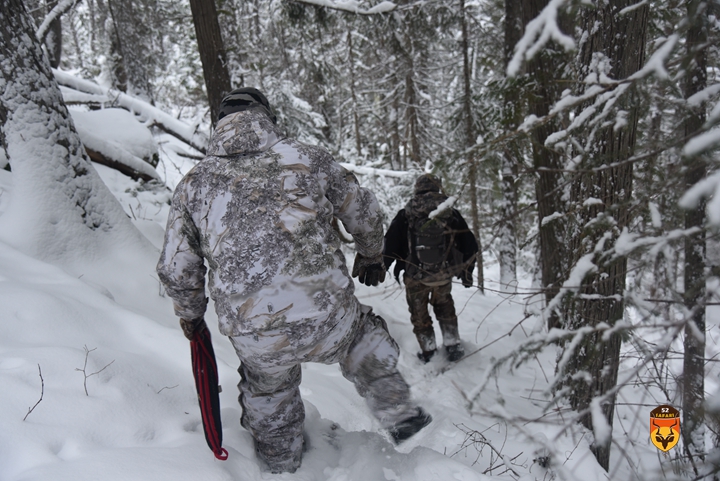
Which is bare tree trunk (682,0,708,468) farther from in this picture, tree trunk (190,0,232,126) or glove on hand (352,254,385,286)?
tree trunk (190,0,232,126)

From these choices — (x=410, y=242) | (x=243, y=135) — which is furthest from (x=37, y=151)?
(x=410, y=242)

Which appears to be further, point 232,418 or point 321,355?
point 232,418

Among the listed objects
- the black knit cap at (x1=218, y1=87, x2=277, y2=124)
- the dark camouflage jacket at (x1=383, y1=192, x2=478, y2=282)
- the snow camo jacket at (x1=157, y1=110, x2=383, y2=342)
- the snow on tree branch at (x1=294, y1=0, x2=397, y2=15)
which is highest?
the snow on tree branch at (x1=294, y1=0, x2=397, y2=15)

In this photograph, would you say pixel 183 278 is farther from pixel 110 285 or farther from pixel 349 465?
pixel 110 285

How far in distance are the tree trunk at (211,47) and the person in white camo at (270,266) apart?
3.10 metres

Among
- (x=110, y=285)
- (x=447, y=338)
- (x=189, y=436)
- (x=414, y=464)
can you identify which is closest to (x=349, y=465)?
(x=414, y=464)

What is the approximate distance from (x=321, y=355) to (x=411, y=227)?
8.48 feet

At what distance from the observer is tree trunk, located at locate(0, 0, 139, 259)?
3.76m

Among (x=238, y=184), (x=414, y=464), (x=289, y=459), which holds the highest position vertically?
(x=238, y=184)

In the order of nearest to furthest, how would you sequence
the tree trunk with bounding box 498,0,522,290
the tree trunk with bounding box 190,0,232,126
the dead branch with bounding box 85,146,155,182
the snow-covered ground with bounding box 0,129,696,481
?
the snow-covered ground with bounding box 0,129,696,481 → the tree trunk with bounding box 190,0,232,126 → the dead branch with bounding box 85,146,155,182 → the tree trunk with bounding box 498,0,522,290

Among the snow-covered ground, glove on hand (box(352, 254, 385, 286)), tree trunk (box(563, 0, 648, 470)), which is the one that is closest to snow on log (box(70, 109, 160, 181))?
the snow-covered ground

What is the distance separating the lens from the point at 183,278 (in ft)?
7.91

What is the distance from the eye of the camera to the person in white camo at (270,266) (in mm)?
2217

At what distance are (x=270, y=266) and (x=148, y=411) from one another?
4.16ft
